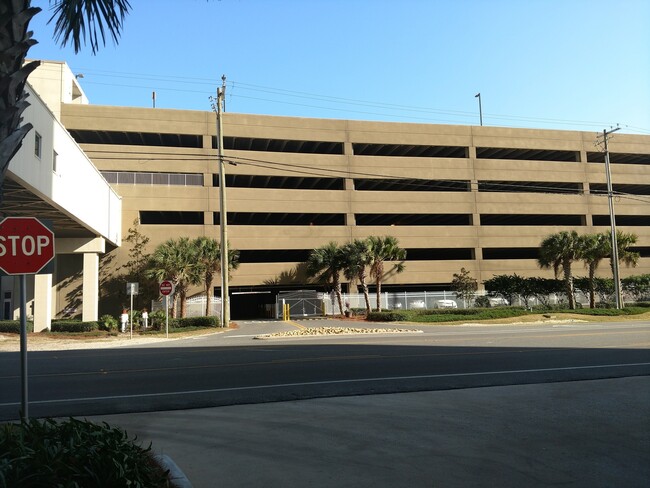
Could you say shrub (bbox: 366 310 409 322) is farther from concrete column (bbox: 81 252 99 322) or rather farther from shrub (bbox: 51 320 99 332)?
concrete column (bbox: 81 252 99 322)

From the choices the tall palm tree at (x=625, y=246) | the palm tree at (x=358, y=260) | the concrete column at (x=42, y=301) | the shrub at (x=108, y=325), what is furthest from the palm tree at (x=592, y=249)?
the concrete column at (x=42, y=301)

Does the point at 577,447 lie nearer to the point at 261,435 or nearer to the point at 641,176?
the point at 261,435

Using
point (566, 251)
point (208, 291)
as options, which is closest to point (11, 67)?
point (208, 291)

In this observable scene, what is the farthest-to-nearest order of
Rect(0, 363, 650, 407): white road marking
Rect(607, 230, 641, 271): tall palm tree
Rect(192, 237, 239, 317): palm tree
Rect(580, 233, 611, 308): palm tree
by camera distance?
Rect(607, 230, 641, 271): tall palm tree, Rect(580, 233, 611, 308): palm tree, Rect(192, 237, 239, 317): palm tree, Rect(0, 363, 650, 407): white road marking

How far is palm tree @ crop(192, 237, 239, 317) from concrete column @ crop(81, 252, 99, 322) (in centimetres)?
671

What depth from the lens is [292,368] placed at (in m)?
12.6

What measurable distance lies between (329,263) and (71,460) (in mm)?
38861

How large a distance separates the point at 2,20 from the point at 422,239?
148 ft

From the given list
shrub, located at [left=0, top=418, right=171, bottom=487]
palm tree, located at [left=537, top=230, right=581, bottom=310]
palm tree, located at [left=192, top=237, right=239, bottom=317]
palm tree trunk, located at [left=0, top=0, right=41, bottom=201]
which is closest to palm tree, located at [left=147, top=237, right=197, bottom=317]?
palm tree, located at [left=192, top=237, right=239, bottom=317]

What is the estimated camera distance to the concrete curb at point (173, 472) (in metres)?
4.63

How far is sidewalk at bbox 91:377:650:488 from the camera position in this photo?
510 cm

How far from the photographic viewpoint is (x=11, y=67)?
15.0 ft

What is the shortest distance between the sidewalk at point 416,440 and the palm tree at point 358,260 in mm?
31135

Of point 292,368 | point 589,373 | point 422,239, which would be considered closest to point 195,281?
point 422,239
